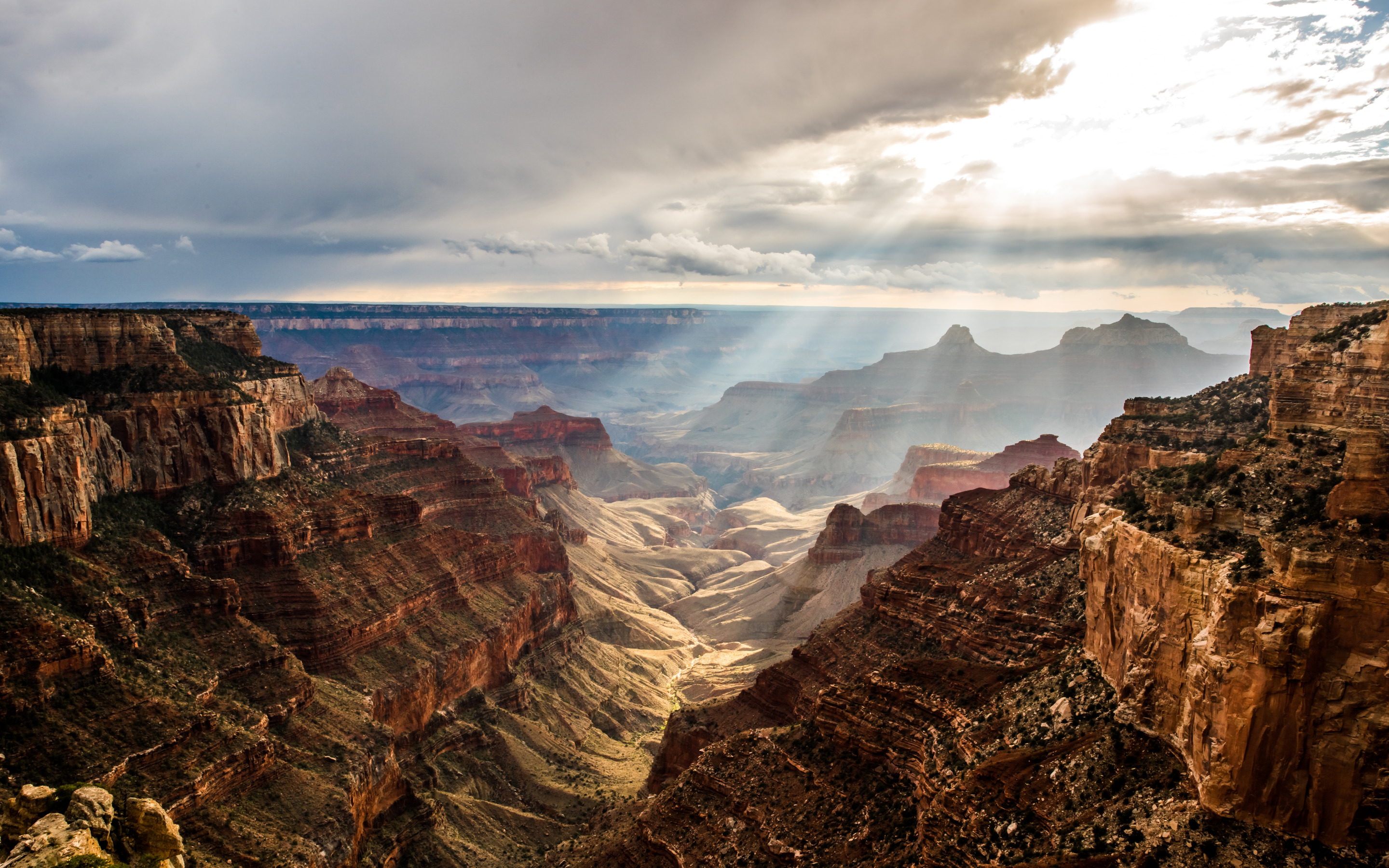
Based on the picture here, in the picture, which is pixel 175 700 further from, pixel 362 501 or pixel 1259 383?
pixel 1259 383

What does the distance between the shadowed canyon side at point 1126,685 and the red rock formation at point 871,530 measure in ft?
221

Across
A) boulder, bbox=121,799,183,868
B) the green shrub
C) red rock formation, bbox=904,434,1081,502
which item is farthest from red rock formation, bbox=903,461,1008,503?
the green shrub

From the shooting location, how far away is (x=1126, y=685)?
27.5 m

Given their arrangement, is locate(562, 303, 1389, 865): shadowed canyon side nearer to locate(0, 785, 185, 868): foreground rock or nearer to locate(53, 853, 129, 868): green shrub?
locate(0, 785, 185, 868): foreground rock

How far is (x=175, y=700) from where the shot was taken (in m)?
42.8

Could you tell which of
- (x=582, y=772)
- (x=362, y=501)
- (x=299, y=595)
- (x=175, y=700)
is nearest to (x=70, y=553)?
(x=175, y=700)

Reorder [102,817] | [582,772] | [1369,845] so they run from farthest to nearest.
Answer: [582,772] → [102,817] → [1369,845]

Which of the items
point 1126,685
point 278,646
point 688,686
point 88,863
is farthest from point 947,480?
point 88,863

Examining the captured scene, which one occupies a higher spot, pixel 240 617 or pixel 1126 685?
pixel 1126 685

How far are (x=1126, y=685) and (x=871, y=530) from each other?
321ft

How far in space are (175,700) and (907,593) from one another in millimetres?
40935

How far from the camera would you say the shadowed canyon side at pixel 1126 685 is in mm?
20219

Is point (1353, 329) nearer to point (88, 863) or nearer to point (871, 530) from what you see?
point (88, 863)

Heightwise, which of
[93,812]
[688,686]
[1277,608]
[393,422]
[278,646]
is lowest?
[688,686]
